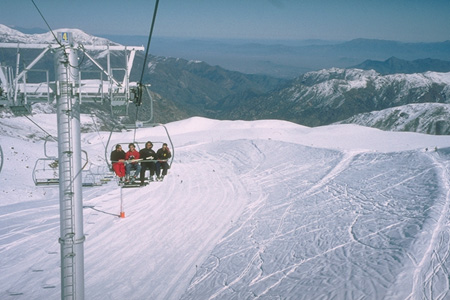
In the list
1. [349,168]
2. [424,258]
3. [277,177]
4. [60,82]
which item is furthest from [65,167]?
[349,168]

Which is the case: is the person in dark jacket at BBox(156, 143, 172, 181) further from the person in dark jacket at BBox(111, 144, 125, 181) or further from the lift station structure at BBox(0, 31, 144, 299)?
the lift station structure at BBox(0, 31, 144, 299)

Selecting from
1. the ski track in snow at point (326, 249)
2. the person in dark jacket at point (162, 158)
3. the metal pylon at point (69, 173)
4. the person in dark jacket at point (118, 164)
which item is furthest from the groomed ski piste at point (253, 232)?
the metal pylon at point (69, 173)

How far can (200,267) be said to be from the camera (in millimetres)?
14297

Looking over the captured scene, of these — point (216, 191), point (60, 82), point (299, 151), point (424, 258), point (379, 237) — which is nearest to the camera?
point (60, 82)

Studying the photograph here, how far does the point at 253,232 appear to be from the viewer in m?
18.0

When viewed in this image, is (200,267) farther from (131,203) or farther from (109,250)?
(131,203)

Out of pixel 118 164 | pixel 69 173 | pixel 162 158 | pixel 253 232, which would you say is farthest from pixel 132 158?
pixel 253 232

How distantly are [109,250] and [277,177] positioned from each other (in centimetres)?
1611

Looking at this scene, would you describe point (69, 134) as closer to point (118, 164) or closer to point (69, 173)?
point (69, 173)

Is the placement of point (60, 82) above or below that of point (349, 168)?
above

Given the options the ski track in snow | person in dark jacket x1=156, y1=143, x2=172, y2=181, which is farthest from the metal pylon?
person in dark jacket x1=156, y1=143, x2=172, y2=181

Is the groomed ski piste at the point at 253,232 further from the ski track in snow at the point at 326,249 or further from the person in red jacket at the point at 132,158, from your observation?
the person in red jacket at the point at 132,158

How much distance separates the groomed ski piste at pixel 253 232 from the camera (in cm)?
1247

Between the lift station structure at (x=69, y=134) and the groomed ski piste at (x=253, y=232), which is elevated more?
the lift station structure at (x=69, y=134)
